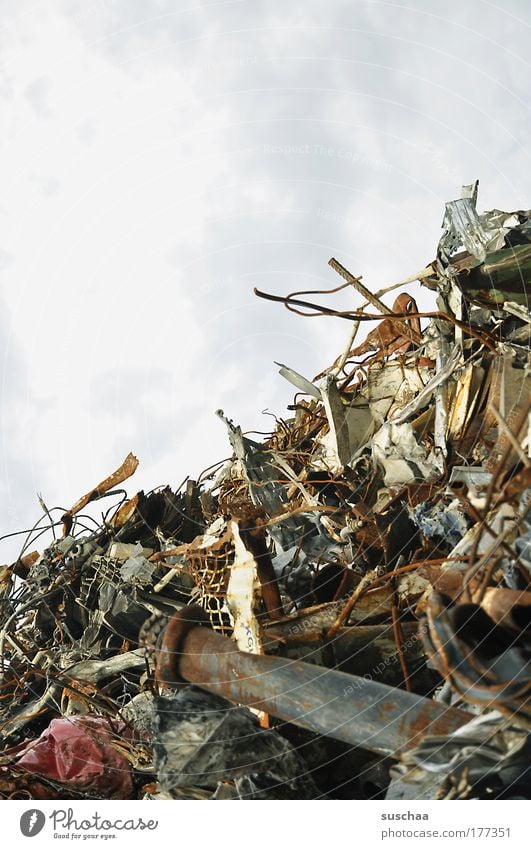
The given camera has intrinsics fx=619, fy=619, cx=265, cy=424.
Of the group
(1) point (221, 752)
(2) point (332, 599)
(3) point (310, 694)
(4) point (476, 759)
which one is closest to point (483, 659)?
(4) point (476, 759)

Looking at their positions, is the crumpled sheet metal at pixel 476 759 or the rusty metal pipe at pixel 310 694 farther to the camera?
the rusty metal pipe at pixel 310 694

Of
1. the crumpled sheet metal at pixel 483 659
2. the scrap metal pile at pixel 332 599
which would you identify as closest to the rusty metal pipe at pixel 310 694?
the scrap metal pile at pixel 332 599

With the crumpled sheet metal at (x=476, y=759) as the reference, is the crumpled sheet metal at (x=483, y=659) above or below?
above

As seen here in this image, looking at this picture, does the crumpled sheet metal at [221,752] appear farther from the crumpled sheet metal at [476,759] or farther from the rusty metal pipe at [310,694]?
the crumpled sheet metal at [476,759]

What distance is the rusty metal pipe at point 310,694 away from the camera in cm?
189

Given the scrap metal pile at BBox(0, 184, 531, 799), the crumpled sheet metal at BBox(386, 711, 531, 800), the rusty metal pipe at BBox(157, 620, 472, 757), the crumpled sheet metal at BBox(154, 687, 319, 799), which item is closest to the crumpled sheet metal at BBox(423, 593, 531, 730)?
the scrap metal pile at BBox(0, 184, 531, 799)

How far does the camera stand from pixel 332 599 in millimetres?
3150

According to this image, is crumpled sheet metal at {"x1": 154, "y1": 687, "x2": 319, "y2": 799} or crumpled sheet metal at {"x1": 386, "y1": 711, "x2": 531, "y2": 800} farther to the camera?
crumpled sheet metal at {"x1": 154, "y1": 687, "x2": 319, "y2": 799}

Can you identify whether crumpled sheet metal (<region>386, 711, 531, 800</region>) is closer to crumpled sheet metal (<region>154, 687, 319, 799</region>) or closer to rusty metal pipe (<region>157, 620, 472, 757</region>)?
rusty metal pipe (<region>157, 620, 472, 757</region>)

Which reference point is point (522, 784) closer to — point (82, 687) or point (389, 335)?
point (82, 687)

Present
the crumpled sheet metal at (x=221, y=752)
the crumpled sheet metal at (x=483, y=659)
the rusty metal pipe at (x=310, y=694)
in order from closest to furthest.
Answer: the crumpled sheet metal at (x=483, y=659) → the rusty metal pipe at (x=310, y=694) → the crumpled sheet metal at (x=221, y=752)

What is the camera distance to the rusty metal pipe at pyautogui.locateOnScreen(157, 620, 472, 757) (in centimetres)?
189

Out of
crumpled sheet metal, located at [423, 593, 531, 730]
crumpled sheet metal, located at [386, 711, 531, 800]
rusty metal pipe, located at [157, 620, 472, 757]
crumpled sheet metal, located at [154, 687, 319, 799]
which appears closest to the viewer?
crumpled sheet metal, located at [423, 593, 531, 730]

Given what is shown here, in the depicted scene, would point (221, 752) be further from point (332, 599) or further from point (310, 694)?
point (332, 599)
